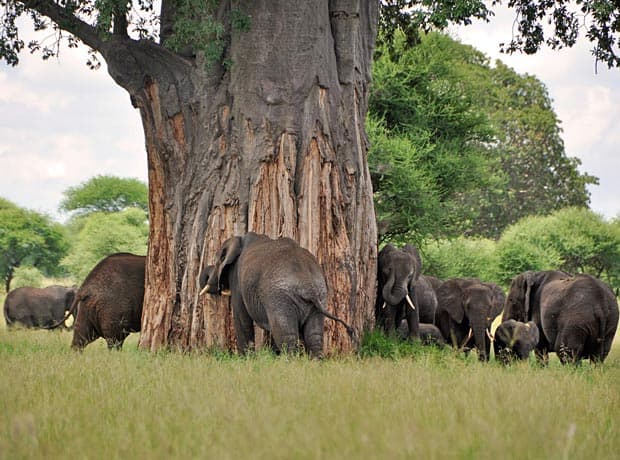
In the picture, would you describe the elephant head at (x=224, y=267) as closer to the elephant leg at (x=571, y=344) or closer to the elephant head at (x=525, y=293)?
the elephant leg at (x=571, y=344)

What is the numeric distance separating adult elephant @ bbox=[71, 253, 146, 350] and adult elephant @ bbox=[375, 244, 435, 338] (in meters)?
3.84

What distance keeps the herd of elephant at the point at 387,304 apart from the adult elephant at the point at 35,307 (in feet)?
37.6

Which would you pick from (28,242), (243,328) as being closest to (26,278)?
(28,242)

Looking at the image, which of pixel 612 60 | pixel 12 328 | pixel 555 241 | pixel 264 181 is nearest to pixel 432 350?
pixel 264 181

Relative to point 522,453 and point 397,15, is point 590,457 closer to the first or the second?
point 522,453

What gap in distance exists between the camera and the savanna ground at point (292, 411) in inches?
231

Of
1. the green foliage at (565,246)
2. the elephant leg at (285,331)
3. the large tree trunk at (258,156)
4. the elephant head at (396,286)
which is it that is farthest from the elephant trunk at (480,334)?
the green foliage at (565,246)

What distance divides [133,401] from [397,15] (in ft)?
44.1

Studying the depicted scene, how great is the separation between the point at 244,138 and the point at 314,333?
358 centimetres

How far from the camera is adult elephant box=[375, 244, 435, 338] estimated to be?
15.3m

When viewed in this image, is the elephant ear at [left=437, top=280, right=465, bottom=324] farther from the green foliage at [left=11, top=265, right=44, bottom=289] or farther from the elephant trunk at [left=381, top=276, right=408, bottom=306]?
the green foliage at [left=11, top=265, right=44, bottom=289]

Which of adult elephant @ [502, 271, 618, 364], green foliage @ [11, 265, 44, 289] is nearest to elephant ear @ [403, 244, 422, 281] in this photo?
adult elephant @ [502, 271, 618, 364]

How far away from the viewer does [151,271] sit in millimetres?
14367

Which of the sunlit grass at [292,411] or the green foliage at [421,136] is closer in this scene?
the sunlit grass at [292,411]
